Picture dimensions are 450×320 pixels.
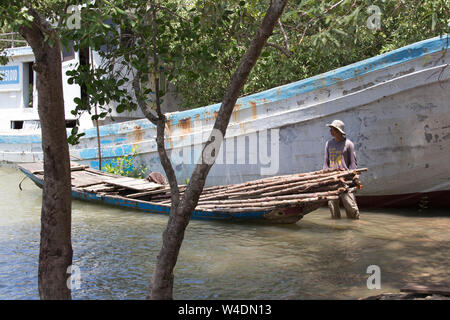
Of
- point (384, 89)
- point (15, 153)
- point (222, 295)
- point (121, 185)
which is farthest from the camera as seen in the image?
point (15, 153)

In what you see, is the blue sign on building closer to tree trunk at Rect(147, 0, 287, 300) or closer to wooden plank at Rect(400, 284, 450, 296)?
tree trunk at Rect(147, 0, 287, 300)

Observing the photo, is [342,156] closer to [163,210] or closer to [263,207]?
[263,207]

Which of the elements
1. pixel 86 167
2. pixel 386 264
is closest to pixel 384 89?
pixel 386 264

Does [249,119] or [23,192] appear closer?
[249,119]

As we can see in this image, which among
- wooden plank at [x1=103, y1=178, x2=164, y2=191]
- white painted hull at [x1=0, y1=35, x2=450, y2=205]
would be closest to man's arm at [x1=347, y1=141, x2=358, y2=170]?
white painted hull at [x1=0, y1=35, x2=450, y2=205]

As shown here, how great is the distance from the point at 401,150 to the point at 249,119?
3.20 metres

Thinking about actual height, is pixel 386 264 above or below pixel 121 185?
below

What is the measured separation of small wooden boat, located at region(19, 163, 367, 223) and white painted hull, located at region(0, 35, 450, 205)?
1239 mm

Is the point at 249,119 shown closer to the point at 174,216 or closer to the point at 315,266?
the point at 315,266

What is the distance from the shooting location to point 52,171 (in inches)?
142

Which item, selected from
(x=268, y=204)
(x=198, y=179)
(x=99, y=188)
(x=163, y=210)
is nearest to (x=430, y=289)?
(x=198, y=179)

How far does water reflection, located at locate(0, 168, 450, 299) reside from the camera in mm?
5320

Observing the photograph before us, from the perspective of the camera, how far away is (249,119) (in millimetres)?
10602

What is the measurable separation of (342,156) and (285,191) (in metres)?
1.26
